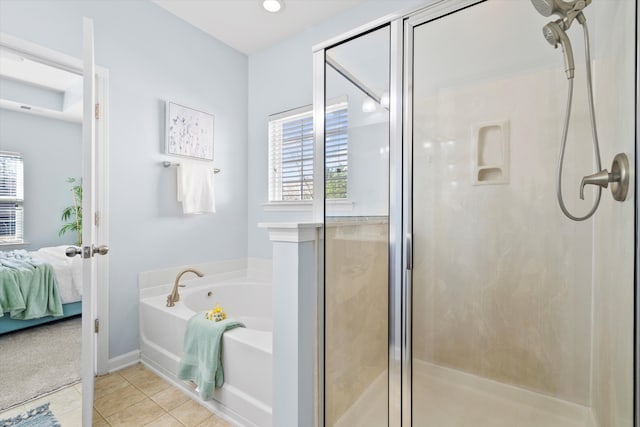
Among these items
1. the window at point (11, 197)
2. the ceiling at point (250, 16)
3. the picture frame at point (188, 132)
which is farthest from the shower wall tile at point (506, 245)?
the window at point (11, 197)

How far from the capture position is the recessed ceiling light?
88.3 inches

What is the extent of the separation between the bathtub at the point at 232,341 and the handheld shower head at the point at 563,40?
156 cm

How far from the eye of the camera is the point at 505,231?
158 cm

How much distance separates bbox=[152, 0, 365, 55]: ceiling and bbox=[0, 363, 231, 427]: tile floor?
2.71 metres

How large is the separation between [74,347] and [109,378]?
0.67 metres

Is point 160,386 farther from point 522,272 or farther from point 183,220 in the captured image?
point 522,272

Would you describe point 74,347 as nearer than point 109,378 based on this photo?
No

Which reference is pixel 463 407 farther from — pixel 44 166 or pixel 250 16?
pixel 44 166

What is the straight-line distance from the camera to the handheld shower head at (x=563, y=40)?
0.91 meters

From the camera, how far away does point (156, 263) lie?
2.31 meters

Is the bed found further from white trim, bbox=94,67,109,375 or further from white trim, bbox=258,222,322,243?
white trim, bbox=258,222,322,243

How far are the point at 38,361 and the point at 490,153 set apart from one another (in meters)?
3.21

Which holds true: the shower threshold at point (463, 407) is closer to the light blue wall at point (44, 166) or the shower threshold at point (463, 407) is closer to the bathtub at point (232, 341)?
the bathtub at point (232, 341)

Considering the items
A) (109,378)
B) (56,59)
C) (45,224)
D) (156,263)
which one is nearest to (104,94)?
(56,59)
